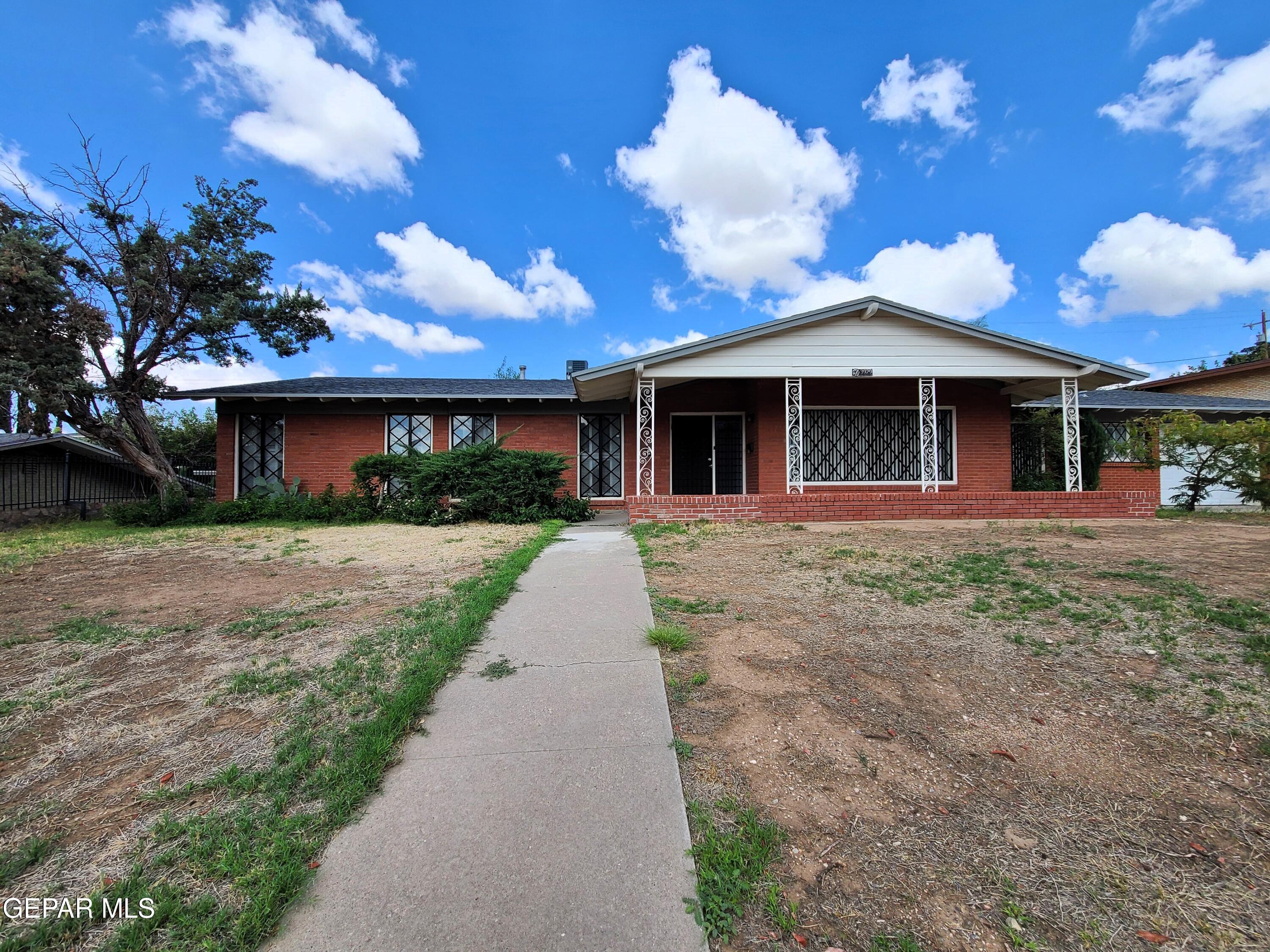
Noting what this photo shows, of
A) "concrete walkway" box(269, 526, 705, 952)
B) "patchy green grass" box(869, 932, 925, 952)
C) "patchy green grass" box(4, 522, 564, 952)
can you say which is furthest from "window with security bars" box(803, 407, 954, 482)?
"patchy green grass" box(869, 932, 925, 952)

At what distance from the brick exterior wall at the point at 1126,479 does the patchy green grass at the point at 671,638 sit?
534 inches

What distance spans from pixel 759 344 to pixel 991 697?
839 centimetres

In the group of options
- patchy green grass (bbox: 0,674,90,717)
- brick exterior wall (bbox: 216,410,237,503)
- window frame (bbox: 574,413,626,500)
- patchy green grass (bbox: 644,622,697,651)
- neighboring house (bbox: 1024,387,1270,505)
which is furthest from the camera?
window frame (bbox: 574,413,626,500)

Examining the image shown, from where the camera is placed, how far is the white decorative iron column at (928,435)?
1021 cm

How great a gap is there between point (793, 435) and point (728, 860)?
1013 centimetres

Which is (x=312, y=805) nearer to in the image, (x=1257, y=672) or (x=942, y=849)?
(x=942, y=849)

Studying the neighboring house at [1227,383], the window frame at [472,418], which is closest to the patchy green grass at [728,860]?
the window frame at [472,418]

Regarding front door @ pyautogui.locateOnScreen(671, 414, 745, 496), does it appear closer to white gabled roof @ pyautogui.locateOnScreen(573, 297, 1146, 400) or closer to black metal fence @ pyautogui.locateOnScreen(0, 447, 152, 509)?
white gabled roof @ pyautogui.locateOnScreen(573, 297, 1146, 400)

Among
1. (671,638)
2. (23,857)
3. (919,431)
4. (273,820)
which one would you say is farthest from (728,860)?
(919,431)

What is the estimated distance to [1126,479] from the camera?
12688mm

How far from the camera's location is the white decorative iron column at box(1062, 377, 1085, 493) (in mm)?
10203

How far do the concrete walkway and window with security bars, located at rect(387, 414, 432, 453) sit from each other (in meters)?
11.3

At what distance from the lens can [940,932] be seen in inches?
56.0

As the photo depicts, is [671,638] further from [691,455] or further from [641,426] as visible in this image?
[691,455]
